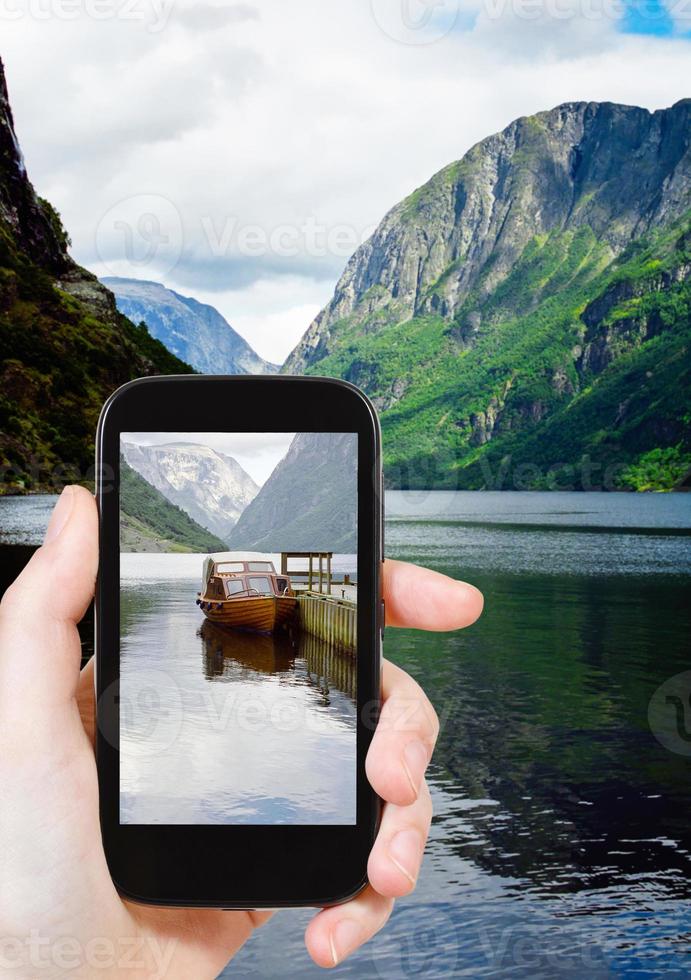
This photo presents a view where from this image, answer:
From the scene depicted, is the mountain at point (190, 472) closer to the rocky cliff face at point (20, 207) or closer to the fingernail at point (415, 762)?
the fingernail at point (415, 762)

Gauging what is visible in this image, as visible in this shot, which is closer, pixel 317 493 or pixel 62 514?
pixel 62 514

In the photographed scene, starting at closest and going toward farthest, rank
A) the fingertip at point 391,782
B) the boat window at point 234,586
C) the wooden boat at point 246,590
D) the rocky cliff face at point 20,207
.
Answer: the fingertip at point 391,782 → the wooden boat at point 246,590 → the boat window at point 234,586 → the rocky cliff face at point 20,207

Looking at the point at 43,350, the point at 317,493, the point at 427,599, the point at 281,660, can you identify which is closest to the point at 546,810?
the point at 281,660

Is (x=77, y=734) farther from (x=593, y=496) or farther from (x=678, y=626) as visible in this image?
(x=593, y=496)

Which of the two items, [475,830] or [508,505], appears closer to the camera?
[475,830]

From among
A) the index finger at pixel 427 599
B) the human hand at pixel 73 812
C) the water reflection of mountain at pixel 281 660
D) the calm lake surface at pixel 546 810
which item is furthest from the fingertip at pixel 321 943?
the calm lake surface at pixel 546 810

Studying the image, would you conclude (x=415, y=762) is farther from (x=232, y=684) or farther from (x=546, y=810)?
(x=546, y=810)

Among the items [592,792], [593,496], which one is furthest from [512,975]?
[593,496]
